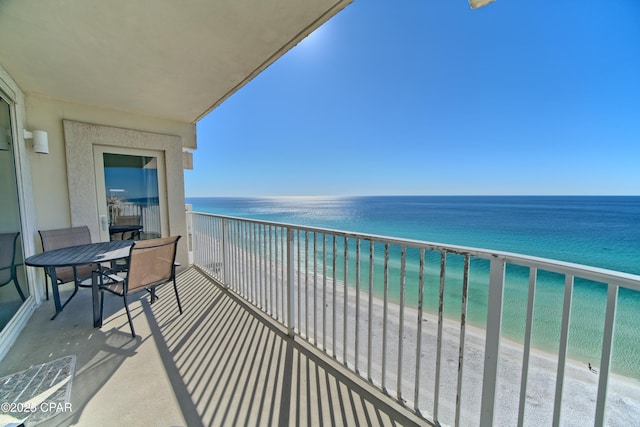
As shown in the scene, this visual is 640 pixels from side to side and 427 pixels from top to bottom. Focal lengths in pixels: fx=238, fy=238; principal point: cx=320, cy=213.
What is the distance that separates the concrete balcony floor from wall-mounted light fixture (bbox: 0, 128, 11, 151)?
179cm

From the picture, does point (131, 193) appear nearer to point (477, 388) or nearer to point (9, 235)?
point (9, 235)

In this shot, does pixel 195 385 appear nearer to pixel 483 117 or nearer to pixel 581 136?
pixel 483 117

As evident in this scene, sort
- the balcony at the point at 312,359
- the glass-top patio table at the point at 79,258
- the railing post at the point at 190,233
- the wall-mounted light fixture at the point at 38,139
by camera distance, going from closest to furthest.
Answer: the balcony at the point at 312,359 → the glass-top patio table at the point at 79,258 → the wall-mounted light fixture at the point at 38,139 → the railing post at the point at 190,233

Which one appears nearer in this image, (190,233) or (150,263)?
(150,263)

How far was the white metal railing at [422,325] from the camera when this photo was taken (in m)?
0.94

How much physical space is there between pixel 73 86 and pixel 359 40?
5.65m

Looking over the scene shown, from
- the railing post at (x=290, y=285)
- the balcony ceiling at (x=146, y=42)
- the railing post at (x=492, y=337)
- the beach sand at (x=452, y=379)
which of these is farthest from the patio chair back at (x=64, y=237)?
the railing post at (x=492, y=337)

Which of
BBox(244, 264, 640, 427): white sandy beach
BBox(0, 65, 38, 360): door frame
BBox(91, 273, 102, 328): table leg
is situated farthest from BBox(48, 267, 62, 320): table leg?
BBox(244, 264, 640, 427): white sandy beach

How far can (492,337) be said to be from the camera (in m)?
1.06

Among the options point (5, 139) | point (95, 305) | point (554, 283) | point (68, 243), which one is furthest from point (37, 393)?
point (554, 283)

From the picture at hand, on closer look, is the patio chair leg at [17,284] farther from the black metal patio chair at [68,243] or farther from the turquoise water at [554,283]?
the turquoise water at [554,283]

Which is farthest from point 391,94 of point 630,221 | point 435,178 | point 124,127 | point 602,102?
point 630,221

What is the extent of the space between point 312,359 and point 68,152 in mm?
4070

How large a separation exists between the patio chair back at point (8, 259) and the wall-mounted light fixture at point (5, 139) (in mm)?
896
